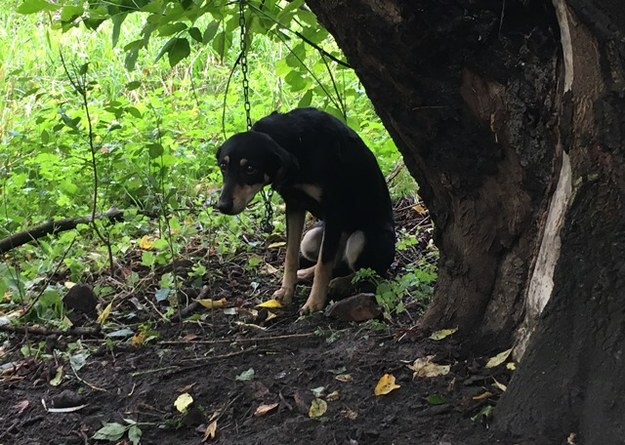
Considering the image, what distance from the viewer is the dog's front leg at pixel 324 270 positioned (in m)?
3.94

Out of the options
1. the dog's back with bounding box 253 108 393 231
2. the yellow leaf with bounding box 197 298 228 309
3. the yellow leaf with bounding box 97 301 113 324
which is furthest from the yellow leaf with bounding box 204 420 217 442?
the dog's back with bounding box 253 108 393 231

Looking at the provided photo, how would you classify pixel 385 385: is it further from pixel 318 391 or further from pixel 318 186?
pixel 318 186

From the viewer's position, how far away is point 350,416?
2.54 m

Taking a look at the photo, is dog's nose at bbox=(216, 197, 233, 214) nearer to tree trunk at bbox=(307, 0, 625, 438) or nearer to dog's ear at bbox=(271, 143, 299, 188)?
dog's ear at bbox=(271, 143, 299, 188)

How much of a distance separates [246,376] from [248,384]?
8 centimetres

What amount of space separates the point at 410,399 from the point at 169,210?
3308 mm

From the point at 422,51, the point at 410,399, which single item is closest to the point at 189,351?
the point at 410,399

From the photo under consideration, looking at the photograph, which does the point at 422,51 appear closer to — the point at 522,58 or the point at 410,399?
the point at 522,58

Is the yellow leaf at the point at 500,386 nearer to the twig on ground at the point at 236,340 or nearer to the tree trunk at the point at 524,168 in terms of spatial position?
the tree trunk at the point at 524,168

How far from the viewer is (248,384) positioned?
2965mm

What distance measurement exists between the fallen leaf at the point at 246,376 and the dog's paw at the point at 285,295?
995 mm

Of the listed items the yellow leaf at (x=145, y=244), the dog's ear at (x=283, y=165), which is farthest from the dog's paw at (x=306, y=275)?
the yellow leaf at (x=145, y=244)

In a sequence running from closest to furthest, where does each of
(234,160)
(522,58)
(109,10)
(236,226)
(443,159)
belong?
(522,58) < (443,159) < (109,10) < (234,160) < (236,226)

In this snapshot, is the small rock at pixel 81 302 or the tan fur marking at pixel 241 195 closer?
the tan fur marking at pixel 241 195
